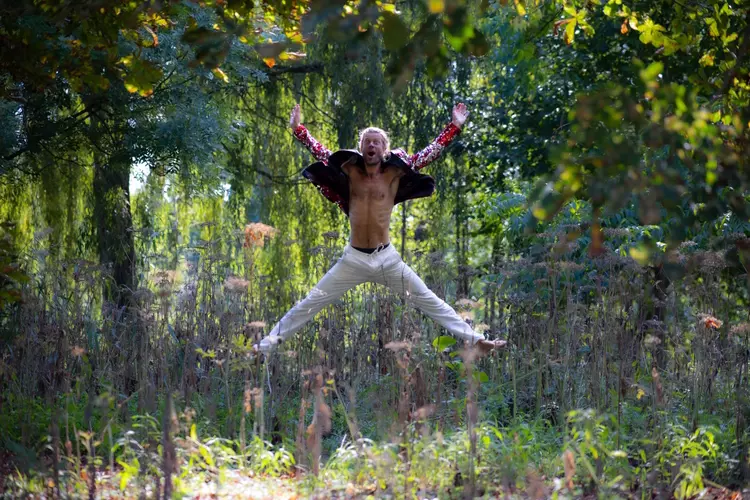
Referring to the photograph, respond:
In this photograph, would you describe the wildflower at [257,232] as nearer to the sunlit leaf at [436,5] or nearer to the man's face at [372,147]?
the man's face at [372,147]

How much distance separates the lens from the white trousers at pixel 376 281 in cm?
727

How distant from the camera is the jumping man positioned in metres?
7.34

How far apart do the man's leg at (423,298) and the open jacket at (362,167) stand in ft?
2.11

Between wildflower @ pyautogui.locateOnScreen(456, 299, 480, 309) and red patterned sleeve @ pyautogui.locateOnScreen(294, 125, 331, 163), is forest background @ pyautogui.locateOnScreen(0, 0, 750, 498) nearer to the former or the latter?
wildflower @ pyautogui.locateOnScreen(456, 299, 480, 309)

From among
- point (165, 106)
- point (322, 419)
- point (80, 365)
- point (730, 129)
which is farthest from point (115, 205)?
point (730, 129)

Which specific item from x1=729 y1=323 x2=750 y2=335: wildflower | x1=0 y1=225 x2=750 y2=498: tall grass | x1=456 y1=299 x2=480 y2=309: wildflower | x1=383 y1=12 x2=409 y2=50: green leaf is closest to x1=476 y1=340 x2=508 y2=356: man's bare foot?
x1=0 y1=225 x2=750 y2=498: tall grass

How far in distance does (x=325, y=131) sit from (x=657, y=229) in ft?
18.9

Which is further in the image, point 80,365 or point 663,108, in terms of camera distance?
point 80,365

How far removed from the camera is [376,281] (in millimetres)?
7582

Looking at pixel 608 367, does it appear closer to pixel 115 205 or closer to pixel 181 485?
pixel 181 485

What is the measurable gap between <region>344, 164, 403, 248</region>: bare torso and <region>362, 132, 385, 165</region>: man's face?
9 cm

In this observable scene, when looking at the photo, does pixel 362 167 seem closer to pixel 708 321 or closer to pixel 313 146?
pixel 313 146

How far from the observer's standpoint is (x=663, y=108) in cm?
351

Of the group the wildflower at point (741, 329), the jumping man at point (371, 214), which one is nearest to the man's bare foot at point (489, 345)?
the jumping man at point (371, 214)
